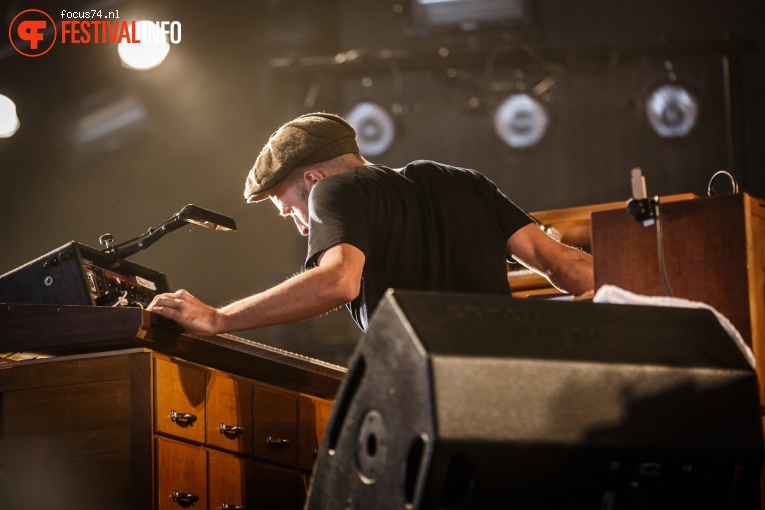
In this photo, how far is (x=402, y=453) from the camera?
1.61 metres

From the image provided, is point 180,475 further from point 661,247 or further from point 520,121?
point 520,121

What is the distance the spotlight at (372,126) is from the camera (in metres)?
7.80

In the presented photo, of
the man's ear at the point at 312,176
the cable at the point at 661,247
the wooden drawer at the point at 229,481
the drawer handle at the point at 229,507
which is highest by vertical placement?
the man's ear at the point at 312,176

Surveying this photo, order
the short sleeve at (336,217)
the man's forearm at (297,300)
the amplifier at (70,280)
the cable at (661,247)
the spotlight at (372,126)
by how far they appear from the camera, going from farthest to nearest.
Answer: the spotlight at (372,126) < the amplifier at (70,280) < the short sleeve at (336,217) < the man's forearm at (297,300) < the cable at (661,247)

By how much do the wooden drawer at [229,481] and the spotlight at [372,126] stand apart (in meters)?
5.09

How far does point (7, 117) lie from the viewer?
6.39 meters

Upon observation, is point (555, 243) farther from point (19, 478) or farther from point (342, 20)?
point (342, 20)

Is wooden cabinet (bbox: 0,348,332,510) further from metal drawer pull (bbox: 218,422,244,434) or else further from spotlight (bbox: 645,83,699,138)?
spotlight (bbox: 645,83,699,138)

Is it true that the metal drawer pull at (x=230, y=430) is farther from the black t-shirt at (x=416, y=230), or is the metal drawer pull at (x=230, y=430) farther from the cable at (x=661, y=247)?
the cable at (x=661, y=247)

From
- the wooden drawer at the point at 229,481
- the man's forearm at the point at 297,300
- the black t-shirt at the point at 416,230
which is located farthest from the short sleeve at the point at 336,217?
the wooden drawer at the point at 229,481

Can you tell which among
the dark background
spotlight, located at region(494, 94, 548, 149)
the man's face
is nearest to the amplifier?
the man's face

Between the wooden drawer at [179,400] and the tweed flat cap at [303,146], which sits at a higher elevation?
the tweed flat cap at [303,146]

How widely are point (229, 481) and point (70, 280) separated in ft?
2.64

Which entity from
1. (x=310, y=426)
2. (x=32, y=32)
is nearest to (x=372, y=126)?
(x=32, y=32)
